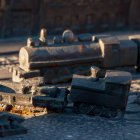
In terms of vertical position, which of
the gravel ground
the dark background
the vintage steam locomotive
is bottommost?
the gravel ground

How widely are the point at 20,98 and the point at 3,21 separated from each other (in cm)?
779

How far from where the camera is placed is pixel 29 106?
35.9 ft

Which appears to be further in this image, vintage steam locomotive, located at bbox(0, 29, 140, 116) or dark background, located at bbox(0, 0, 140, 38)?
dark background, located at bbox(0, 0, 140, 38)

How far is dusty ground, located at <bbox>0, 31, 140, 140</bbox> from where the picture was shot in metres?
9.77

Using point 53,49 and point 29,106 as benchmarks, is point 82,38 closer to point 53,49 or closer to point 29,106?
point 53,49

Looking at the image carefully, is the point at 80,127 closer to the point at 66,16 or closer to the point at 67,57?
the point at 67,57

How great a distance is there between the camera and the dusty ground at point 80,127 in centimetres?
977

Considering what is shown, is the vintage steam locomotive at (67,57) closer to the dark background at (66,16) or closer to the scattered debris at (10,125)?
the scattered debris at (10,125)

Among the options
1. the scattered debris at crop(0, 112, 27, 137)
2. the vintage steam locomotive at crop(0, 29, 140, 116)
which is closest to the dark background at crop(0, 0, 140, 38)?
the vintage steam locomotive at crop(0, 29, 140, 116)

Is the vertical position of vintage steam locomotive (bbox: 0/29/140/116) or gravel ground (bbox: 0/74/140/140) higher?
vintage steam locomotive (bbox: 0/29/140/116)

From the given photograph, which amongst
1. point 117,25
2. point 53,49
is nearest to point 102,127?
point 53,49

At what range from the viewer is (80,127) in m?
10.3

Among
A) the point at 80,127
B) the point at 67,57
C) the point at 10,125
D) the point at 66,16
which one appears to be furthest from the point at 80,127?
the point at 66,16

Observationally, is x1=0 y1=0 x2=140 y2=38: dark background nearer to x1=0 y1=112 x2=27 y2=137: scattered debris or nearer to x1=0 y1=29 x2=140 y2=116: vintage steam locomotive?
x1=0 y1=29 x2=140 y2=116: vintage steam locomotive
